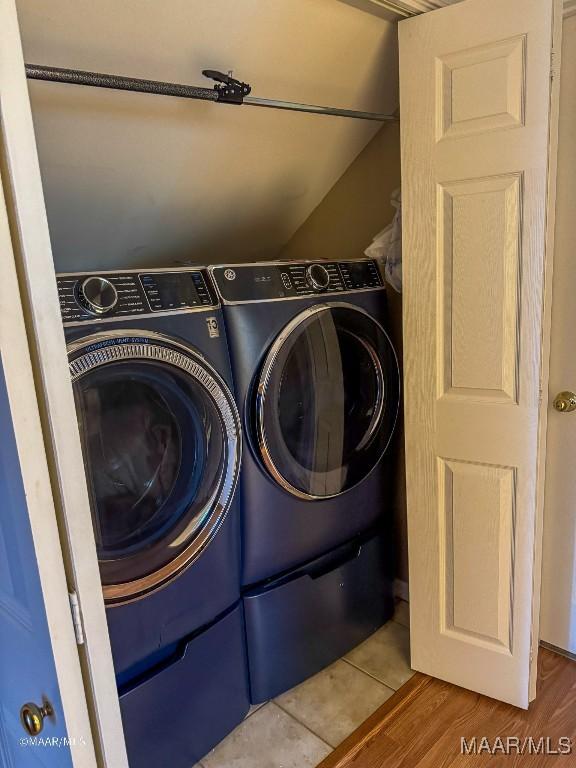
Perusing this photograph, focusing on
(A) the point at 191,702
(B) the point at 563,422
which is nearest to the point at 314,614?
(A) the point at 191,702

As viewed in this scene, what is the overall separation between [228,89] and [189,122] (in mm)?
240

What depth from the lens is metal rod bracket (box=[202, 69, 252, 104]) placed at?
1406mm

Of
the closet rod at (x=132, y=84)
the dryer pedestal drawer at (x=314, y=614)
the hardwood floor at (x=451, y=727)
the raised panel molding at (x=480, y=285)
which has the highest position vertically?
the closet rod at (x=132, y=84)

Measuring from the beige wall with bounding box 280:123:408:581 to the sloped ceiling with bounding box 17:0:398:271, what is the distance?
0.06m

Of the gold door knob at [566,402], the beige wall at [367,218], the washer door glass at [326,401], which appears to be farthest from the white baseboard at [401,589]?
the gold door knob at [566,402]

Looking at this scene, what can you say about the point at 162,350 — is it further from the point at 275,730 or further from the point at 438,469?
the point at 275,730

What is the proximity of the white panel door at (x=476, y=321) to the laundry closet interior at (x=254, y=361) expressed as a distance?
0.01 meters

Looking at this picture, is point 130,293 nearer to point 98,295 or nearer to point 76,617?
point 98,295

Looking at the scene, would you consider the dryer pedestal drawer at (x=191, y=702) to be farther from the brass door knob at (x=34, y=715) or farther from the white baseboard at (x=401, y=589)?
the white baseboard at (x=401, y=589)

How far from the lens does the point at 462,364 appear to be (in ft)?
5.37

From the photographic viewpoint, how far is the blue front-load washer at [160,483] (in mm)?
1282

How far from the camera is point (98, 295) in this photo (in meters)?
1.26

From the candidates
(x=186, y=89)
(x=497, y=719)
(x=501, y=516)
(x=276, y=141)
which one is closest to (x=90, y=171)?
(x=186, y=89)

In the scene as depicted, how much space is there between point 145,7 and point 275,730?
1.96 m
